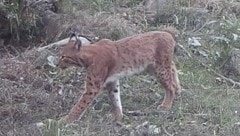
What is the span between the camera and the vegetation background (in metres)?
6.43

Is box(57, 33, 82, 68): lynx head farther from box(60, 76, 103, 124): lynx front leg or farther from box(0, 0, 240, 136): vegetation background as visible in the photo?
box(0, 0, 240, 136): vegetation background

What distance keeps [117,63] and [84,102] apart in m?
0.54

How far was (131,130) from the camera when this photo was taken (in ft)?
20.7

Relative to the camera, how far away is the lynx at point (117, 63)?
6.62 m

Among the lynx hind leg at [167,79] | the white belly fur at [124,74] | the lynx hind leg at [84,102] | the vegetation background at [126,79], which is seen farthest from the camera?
the lynx hind leg at [167,79]

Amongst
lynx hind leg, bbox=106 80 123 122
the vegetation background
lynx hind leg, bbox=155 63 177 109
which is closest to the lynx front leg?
the vegetation background

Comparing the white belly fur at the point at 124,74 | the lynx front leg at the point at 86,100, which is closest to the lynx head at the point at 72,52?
the lynx front leg at the point at 86,100

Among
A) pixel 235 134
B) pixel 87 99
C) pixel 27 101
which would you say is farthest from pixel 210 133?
pixel 27 101

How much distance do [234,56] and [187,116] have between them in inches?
73.0

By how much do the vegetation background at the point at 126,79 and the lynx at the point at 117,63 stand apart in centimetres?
14

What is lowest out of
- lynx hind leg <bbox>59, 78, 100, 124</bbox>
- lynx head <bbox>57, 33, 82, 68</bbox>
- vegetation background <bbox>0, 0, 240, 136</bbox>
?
vegetation background <bbox>0, 0, 240, 136</bbox>

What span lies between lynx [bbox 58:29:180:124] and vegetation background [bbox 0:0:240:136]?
140 millimetres

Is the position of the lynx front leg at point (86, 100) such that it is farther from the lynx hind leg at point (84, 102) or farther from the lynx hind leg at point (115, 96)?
the lynx hind leg at point (115, 96)

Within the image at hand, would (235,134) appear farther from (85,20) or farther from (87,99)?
(85,20)
